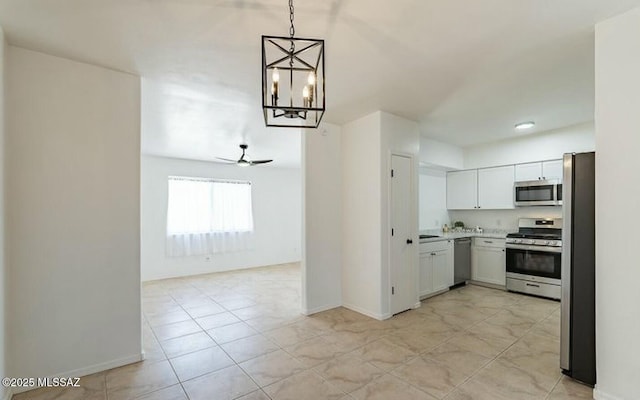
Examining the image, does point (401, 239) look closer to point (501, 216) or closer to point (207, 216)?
A: point (501, 216)

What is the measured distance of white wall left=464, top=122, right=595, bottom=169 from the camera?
4.48 m

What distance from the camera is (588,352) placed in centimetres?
225

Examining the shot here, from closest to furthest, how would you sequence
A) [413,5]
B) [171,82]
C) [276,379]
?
[413,5], [276,379], [171,82]

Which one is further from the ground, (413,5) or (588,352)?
(413,5)

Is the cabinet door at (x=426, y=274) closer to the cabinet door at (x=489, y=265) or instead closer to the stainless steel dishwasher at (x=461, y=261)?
the stainless steel dishwasher at (x=461, y=261)

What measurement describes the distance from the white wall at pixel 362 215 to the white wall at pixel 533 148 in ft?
9.82

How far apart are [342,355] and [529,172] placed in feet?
14.6

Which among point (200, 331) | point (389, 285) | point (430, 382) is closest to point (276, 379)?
point (430, 382)

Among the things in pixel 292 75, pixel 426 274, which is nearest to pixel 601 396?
pixel 426 274

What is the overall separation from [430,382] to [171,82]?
11.6 feet

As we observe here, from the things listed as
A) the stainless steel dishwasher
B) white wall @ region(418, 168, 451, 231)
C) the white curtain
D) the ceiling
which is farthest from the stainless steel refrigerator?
the white curtain

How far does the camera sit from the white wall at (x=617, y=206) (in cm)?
190

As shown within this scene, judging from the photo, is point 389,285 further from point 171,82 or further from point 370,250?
point 171,82

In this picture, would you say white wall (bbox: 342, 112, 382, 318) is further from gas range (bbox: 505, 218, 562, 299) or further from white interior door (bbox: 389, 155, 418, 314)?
gas range (bbox: 505, 218, 562, 299)
